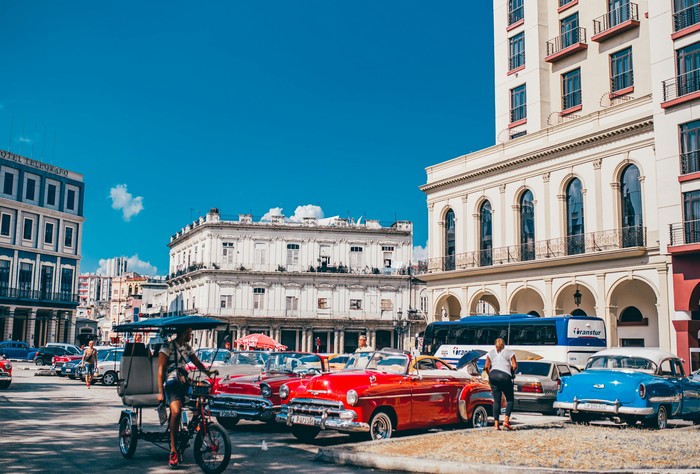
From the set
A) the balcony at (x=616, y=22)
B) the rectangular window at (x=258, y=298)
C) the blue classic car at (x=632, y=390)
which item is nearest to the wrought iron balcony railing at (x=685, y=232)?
the balcony at (x=616, y=22)

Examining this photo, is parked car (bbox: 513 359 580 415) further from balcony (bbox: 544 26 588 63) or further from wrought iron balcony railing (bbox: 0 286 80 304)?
wrought iron balcony railing (bbox: 0 286 80 304)

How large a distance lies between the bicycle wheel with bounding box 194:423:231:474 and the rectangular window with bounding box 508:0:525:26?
33.6 m

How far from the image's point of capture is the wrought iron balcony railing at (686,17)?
89.6 ft

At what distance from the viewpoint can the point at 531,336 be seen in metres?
27.3

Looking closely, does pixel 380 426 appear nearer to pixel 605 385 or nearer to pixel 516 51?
pixel 605 385

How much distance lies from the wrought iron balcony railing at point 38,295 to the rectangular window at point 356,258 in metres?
25.9

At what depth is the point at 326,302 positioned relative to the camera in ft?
226

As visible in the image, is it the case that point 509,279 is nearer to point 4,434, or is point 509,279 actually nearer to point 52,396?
point 52,396

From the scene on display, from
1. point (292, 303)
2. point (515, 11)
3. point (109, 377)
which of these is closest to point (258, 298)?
point (292, 303)

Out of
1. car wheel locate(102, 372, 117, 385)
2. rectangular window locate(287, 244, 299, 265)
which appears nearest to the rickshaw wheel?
car wheel locate(102, 372, 117, 385)

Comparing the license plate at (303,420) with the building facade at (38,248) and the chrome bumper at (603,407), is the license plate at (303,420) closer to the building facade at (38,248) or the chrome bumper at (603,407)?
the chrome bumper at (603,407)

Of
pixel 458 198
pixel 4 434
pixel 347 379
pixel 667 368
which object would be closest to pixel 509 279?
pixel 458 198

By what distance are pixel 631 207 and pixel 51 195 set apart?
53370 mm

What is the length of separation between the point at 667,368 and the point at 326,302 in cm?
5390
